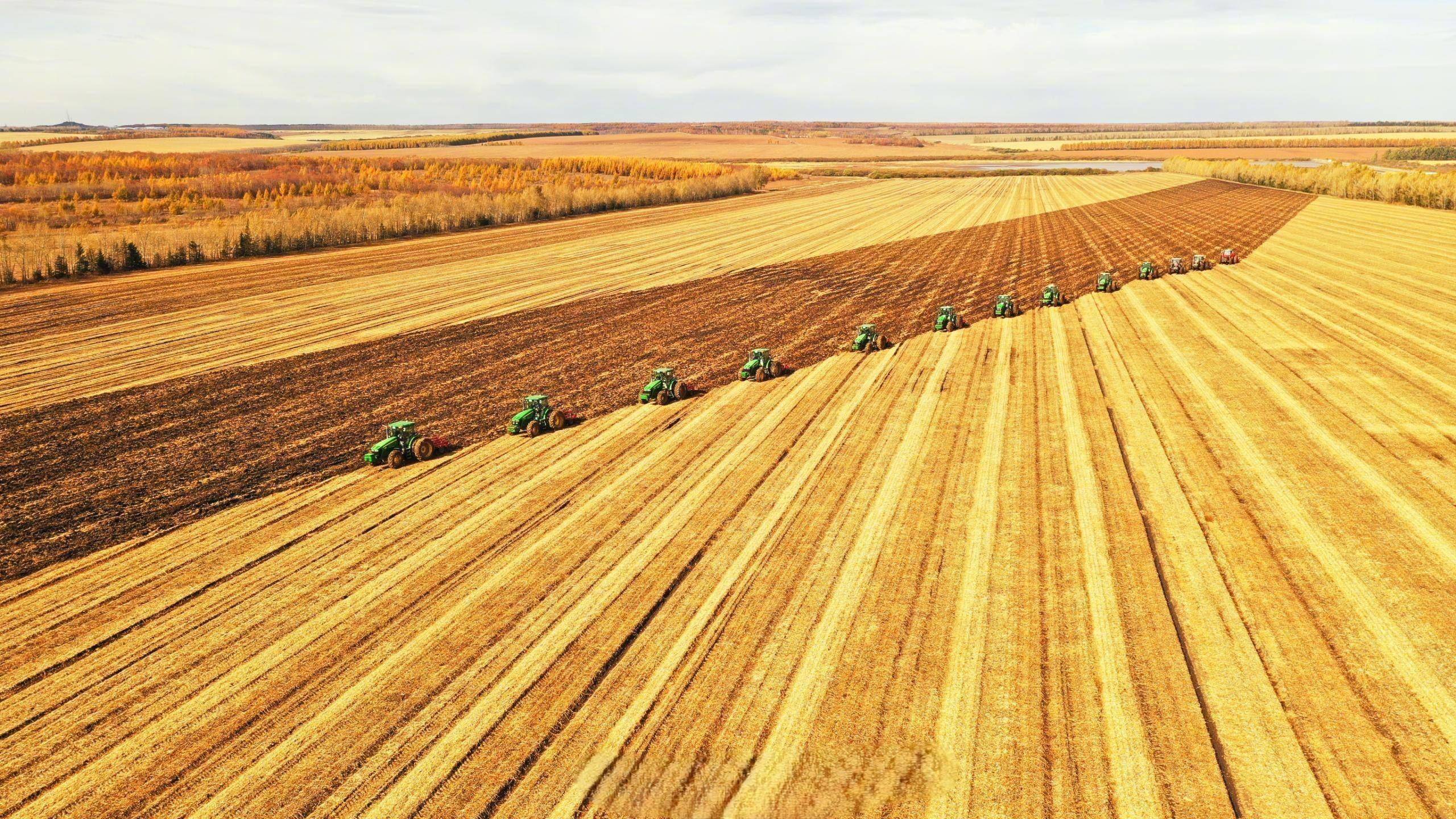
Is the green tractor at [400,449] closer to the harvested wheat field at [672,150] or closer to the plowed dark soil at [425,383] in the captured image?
the plowed dark soil at [425,383]

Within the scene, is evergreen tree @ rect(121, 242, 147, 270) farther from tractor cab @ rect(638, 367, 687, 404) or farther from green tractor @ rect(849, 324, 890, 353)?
green tractor @ rect(849, 324, 890, 353)

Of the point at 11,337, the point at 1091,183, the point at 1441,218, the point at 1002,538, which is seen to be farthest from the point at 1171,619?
the point at 1091,183

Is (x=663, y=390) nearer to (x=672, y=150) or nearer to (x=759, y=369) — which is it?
(x=759, y=369)

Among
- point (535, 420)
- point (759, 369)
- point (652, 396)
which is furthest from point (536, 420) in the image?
point (759, 369)

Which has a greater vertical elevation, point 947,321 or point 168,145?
point 168,145

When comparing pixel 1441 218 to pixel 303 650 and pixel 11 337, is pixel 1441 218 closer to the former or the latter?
pixel 303 650

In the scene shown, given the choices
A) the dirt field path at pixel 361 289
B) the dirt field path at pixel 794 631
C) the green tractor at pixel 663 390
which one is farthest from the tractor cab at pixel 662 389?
the dirt field path at pixel 361 289

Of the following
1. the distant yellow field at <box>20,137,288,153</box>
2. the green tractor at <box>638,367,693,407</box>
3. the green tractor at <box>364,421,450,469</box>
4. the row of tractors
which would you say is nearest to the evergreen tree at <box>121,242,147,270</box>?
the row of tractors

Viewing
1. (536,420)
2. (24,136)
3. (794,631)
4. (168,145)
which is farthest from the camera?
(24,136)
